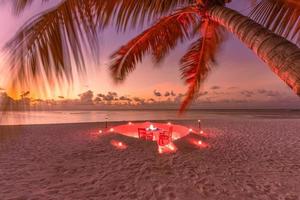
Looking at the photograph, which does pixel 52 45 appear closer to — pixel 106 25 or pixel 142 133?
pixel 106 25

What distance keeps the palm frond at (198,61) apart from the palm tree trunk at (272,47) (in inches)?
86.9

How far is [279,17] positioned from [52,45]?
210cm

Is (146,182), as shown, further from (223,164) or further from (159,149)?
(159,149)

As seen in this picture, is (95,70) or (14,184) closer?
(95,70)

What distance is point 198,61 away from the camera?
14.3ft

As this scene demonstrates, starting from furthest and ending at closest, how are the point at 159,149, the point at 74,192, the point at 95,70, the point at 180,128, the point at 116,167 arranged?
the point at 180,128, the point at 159,149, the point at 116,167, the point at 74,192, the point at 95,70

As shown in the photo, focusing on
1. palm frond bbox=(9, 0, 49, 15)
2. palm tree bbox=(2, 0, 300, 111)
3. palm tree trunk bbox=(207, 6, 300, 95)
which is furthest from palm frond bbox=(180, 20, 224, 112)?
palm frond bbox=(9, 0, 49, 15)

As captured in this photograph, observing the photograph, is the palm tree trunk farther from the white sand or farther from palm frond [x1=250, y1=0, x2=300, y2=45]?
the white sand

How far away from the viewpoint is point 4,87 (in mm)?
1267

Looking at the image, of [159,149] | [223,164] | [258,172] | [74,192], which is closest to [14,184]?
[74,192]

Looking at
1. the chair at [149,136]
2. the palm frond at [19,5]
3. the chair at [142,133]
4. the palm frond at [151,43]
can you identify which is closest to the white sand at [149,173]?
the chair at [149,136]

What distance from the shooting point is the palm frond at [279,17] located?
212cm

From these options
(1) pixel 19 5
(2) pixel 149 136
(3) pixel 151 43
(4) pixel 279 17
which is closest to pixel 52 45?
(1) pixel 19 5

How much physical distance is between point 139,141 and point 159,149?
6.04 feet
